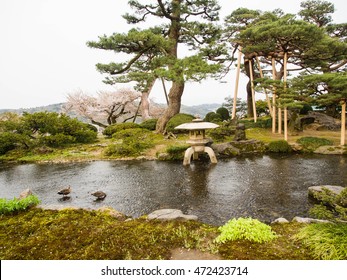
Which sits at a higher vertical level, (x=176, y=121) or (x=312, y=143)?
(x=176, y=121)

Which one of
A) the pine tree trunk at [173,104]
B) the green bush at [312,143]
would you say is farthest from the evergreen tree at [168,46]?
the green bush at [312,143]

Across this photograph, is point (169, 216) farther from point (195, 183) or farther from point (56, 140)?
point (56, 140)

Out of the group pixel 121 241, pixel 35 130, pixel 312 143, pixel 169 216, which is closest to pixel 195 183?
pixel 169 216

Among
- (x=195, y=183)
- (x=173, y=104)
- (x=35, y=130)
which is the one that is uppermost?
(x=173, y=104)

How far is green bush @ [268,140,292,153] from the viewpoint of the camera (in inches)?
482

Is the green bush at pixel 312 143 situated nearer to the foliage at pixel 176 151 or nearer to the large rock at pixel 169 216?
the foliage at pixel 176 151

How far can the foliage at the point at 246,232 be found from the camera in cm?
320

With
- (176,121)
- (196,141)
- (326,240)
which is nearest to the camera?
(326,240)

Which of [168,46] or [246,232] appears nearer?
[246,232]

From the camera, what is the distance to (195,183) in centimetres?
762

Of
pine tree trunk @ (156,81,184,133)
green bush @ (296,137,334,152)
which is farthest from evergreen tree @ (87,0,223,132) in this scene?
green bush @ (296,137,334,152)

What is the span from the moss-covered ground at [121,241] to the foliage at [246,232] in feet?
0.24

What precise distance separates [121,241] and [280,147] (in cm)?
1118

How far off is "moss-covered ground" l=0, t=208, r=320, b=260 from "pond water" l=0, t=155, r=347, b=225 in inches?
55.8
